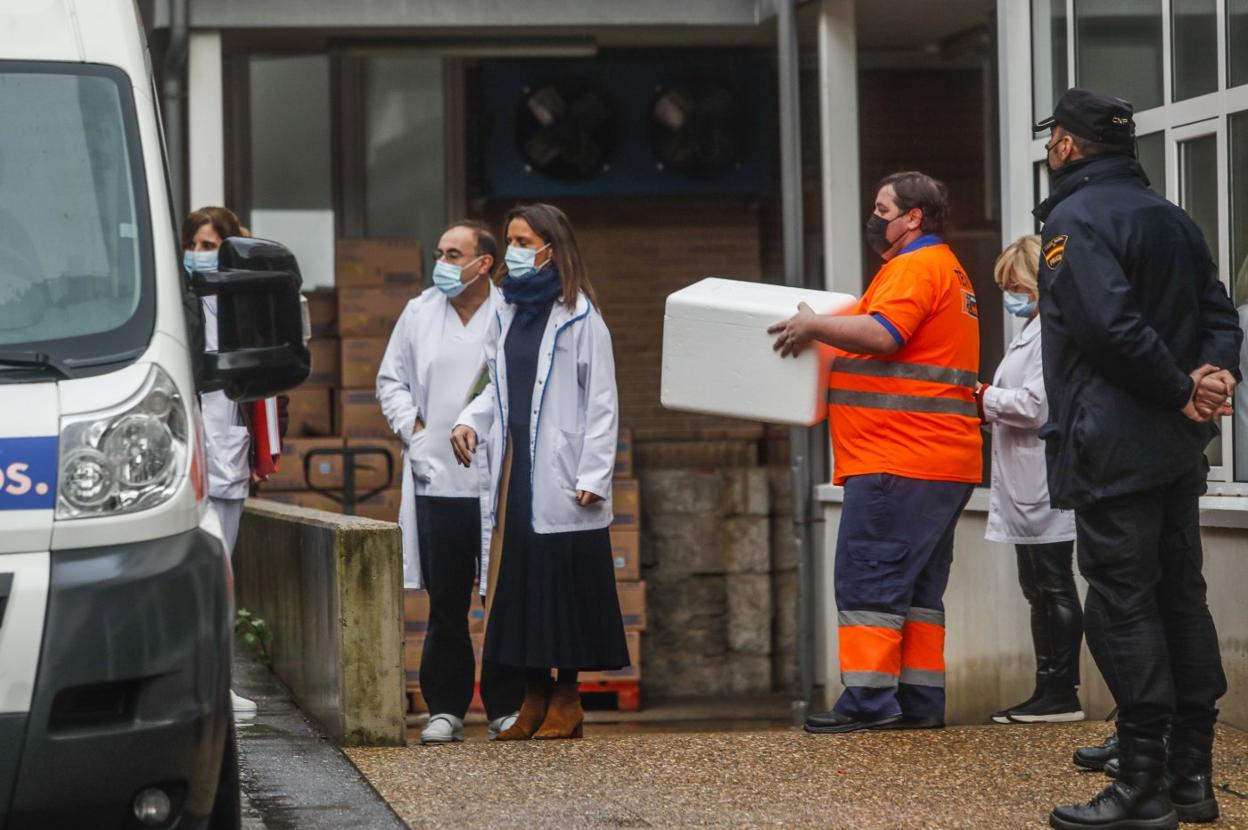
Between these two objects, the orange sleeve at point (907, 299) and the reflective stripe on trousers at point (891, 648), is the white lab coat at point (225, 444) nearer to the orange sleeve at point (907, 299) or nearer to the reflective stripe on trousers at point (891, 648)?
the reflective stripe on trousers at point (891, 648)

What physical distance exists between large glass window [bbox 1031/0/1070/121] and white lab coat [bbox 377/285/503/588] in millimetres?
3045

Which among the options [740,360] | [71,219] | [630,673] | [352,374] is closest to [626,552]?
[630,673]

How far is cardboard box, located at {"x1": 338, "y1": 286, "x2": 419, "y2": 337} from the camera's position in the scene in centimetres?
1238

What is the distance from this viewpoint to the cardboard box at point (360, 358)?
12.4 meters

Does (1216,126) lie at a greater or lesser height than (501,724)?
greater

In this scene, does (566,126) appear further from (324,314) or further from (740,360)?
(740,360)

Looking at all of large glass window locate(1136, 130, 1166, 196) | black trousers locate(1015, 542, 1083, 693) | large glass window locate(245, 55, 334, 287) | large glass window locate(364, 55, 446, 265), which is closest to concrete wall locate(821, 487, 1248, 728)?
black trousers locate(1015, 542, 1083, 693)

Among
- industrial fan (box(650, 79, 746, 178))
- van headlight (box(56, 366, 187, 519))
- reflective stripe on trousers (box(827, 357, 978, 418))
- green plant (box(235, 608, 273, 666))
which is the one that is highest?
industrial fan (box(650, 79, 746, 178))

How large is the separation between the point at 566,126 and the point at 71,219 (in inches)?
370

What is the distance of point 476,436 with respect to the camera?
6.94 meters

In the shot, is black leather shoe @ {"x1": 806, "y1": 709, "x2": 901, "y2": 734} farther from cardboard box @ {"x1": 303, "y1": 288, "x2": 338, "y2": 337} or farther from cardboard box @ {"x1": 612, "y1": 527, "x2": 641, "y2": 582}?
cardboard box @ {"x1": 303, "y1": 288, "x2": 338, "y2": 337}

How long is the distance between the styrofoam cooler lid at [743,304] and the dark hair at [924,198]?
372 mm

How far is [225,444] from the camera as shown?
24.6ft

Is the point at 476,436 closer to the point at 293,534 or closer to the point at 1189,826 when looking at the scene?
the point at 293,534
